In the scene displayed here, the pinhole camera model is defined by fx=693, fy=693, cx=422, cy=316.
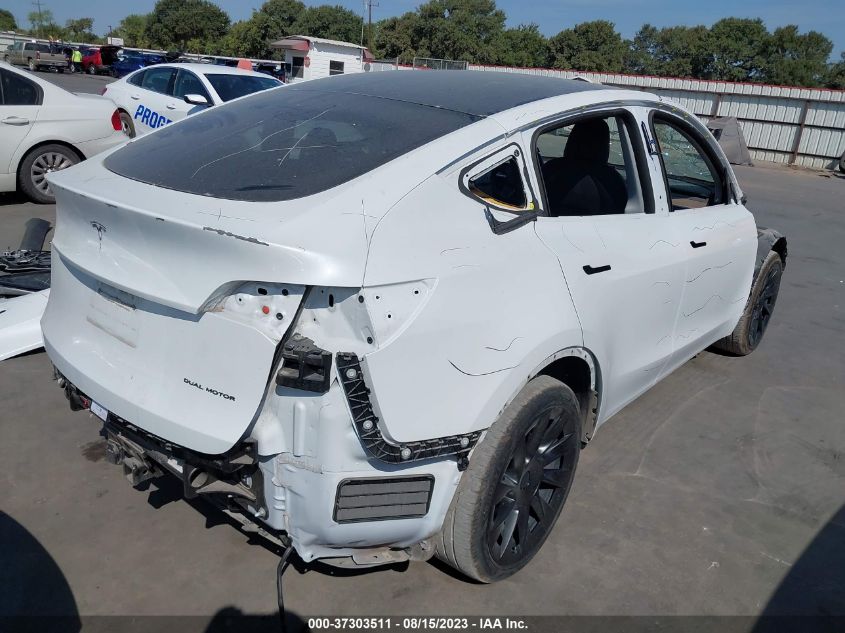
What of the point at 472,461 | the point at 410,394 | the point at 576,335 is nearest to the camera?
the point at 410,394

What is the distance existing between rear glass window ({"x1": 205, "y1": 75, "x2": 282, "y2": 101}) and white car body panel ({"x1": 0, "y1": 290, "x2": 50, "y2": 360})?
6.59m

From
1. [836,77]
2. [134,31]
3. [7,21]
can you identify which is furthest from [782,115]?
[7,21]

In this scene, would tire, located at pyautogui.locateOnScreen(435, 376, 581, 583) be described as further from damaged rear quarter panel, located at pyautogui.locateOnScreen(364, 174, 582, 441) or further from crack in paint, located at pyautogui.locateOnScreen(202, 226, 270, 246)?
crack in paint, located at pyautogui.locateOnScreen(202, 226, 270, 246)

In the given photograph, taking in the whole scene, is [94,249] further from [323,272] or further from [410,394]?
[410,394]

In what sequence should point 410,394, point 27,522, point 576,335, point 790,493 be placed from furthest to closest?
point 790,493
point 27,522
point 576,335
point 410,394

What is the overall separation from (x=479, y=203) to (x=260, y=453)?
1.08m

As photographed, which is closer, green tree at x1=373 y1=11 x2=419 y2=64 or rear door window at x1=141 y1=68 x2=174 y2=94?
rear door window at x1=141 y1=68 x2=174 y2=94

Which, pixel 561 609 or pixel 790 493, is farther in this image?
pixel 790 493

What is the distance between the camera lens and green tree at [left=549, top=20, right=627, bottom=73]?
71.8 meters

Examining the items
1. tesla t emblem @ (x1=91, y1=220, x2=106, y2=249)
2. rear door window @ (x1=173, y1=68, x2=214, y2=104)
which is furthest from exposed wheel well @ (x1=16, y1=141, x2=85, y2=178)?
tesla t emblem @ (x1=91, y1=220, x2=106, y2=249)

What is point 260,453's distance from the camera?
2045 millimetres

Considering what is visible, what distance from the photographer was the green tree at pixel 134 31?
88.9m

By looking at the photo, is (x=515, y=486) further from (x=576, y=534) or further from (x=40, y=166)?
(x=40, y=166)

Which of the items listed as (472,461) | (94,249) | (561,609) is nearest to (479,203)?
(472,461)
